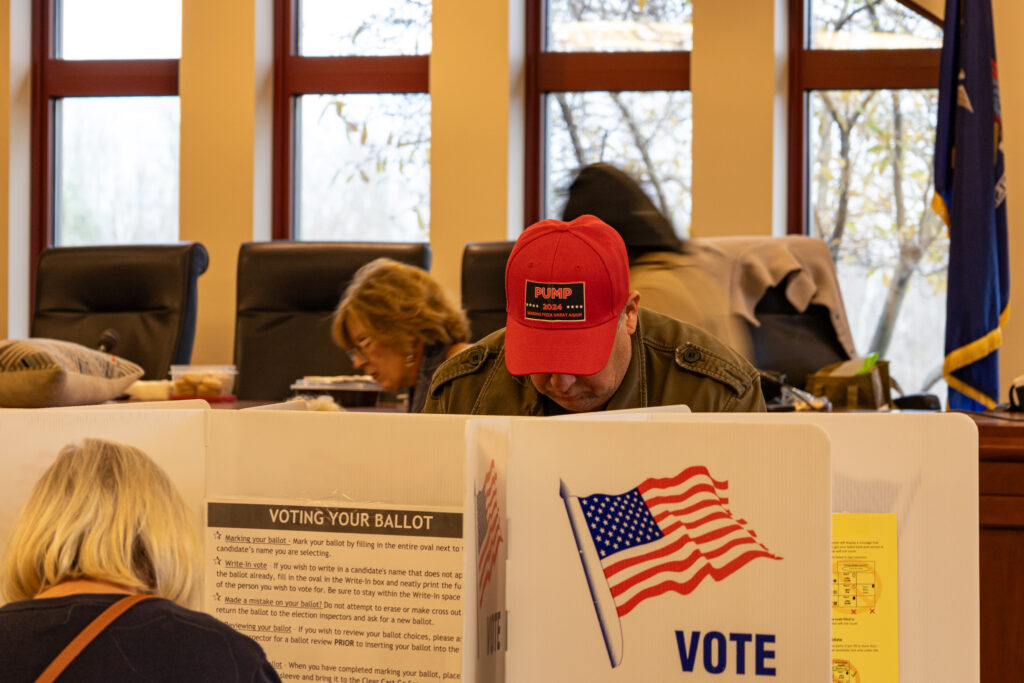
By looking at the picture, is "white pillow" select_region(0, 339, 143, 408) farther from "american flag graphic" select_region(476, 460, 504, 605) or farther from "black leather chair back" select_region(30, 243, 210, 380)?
"american flag graphic" select_region(476, 460, 504, 605)

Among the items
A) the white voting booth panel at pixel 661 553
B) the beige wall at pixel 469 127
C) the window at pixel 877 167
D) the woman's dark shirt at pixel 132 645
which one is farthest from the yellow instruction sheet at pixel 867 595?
the window at pixel 877 167

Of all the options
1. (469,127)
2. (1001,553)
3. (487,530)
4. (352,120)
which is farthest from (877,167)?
(487,530)

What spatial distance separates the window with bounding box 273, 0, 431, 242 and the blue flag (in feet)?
6.81

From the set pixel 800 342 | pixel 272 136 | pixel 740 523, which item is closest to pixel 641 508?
pixel 740 523

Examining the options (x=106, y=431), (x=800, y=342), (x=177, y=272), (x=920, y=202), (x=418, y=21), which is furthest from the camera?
(x=418, y=21)

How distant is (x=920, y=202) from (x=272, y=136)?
2640 mm

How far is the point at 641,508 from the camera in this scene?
75 cm

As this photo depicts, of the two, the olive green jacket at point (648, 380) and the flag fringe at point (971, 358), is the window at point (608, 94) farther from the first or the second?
the olive green jacket at point (648, 380)

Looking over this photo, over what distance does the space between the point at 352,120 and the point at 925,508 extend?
4.10m

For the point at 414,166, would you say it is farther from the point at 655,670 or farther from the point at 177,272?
the point at 655,670

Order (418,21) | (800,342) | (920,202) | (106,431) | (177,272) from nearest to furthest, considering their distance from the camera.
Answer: (106,431)
(800,342)
(177,272)
(920,202)
(418,21)

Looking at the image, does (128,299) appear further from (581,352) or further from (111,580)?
(111,580)

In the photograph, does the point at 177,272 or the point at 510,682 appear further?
the point at 177,272

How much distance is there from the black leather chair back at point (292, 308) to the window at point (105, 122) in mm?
1357
